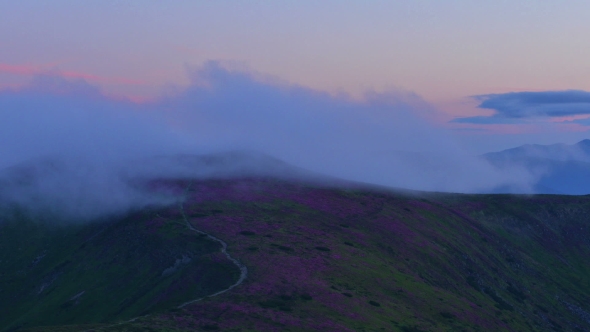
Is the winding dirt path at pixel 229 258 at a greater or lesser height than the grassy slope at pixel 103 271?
greater

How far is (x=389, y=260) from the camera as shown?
104m

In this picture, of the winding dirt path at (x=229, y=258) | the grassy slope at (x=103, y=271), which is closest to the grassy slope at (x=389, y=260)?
the winding dirt path at (x=229, y=258)

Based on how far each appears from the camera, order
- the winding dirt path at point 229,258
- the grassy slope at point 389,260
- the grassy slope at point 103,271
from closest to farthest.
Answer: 1. the grassy slope at point 389,260
2. the winding dirt path at point 229,258
3. the grassy slope at point 103,271

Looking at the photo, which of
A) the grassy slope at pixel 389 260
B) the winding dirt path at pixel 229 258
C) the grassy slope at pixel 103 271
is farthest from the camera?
the grassy slope at pixel 103 271

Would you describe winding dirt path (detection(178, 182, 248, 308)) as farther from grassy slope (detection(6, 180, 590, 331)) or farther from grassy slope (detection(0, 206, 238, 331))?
grassy slope (detection(0, 206, 238, 331))

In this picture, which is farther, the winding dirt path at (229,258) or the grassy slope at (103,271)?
the grassy slope at (103,271)

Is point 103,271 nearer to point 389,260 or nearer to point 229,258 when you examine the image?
point 229,258

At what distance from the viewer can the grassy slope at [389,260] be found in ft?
234

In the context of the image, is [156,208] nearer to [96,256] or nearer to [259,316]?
[96,256]

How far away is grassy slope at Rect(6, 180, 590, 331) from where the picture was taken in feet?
234

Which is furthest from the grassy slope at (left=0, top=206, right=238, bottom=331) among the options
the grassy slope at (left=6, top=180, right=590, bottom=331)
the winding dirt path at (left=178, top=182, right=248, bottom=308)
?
the grassy slope at (left=6, top=180, right=590, bottom=331)

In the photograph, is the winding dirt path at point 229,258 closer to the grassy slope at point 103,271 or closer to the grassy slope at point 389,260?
the grassy slope at point 389,260

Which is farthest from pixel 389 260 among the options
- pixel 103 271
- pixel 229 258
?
pixel 103 271

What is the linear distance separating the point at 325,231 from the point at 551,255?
7214 centimetres
